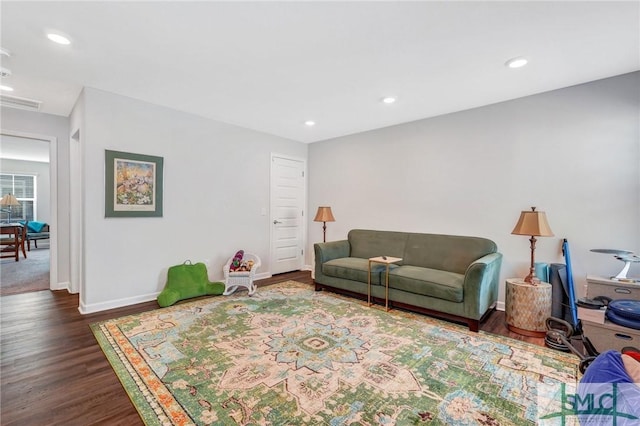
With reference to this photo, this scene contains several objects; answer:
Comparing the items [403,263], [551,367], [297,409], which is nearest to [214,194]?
[403,263]

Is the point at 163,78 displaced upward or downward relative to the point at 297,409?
upward

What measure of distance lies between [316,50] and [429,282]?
254 cm

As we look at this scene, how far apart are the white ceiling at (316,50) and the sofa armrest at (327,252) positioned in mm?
1971

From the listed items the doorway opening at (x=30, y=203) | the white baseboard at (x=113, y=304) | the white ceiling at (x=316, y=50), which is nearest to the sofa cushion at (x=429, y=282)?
the white ceiling at (x=316, y=50)

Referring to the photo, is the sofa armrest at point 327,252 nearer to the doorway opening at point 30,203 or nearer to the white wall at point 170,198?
the white wall at point 170,198

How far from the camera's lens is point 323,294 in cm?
Result: 406

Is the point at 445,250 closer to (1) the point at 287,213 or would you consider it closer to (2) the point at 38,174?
(1) the point at 287,213

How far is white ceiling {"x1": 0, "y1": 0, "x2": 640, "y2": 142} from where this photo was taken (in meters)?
1.91

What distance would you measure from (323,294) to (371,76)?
2836 mm

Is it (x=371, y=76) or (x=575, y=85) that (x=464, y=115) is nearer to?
(x=575, y=85)

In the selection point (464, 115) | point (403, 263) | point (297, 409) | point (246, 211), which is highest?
point (464, 115)

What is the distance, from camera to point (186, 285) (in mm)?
3740

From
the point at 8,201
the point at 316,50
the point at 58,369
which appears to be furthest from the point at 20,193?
the point at 316,50

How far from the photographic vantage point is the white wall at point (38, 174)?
8.90 m
